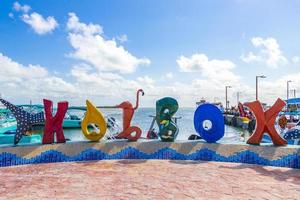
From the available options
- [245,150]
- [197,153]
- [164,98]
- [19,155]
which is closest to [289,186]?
[245,150]

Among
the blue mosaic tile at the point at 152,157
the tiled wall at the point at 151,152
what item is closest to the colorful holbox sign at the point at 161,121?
the tiled wall at the point at 151,152

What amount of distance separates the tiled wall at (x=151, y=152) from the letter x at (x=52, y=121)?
43cm

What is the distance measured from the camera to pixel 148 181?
808cm

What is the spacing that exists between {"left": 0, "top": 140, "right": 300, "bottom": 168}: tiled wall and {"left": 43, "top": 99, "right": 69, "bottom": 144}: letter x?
→ 1.42 feet

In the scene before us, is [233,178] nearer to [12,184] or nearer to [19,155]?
[12,184]

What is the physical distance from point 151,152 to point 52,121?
401cm

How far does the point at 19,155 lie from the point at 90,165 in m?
2.74

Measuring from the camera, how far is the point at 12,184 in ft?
25.9

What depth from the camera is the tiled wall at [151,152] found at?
1037 cm

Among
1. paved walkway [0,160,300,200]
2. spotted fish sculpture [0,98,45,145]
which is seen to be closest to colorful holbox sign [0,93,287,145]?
spotted fish sculpture [0,98,45,145]

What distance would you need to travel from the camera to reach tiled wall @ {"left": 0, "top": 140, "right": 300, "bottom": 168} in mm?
10367

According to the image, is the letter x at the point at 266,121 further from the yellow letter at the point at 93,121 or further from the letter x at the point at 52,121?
the letter x at the point at 52,121

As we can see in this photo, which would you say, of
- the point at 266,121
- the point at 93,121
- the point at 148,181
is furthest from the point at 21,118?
the point at 266,121

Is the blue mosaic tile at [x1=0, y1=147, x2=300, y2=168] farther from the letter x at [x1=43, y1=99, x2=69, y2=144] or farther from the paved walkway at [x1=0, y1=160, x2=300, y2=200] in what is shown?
the letter x at [x1=43, y1=99, x2=69, y2=144]
